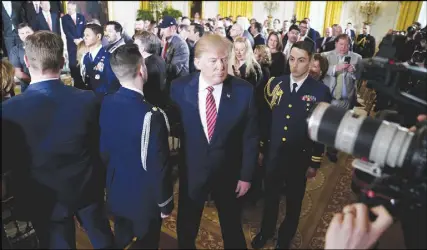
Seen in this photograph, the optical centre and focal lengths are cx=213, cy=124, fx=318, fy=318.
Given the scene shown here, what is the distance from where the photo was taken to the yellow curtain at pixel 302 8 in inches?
486

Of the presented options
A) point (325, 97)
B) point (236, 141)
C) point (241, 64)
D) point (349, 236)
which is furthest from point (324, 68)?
point (349, 236)

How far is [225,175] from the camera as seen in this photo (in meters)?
1.76

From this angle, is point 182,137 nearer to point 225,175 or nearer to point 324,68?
point 225,175

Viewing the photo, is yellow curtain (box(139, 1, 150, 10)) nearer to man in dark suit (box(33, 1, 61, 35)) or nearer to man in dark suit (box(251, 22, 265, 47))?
man in dark suit (box(33, 1, 61, 35))

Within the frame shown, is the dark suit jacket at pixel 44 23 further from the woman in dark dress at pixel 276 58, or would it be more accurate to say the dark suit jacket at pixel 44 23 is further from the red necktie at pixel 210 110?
the red necktie at pixel 210 110

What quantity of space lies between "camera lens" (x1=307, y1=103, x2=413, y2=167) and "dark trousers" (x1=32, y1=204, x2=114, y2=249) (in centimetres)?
121

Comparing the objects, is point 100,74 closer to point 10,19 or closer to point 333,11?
point 10,19

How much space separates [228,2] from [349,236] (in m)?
14.2

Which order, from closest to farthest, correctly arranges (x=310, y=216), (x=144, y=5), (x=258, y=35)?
(x=310, y=216), (x=258, y=35), (x=144, y=5)

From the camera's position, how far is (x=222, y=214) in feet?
5.94

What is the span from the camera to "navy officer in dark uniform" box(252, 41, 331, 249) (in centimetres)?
186

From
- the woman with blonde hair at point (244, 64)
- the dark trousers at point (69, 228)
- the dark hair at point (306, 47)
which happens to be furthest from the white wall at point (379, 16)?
the dark trousers at point (69, 228)

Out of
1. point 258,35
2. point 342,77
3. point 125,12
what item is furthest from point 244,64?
point 125,12

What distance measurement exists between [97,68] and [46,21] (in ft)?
13.7
